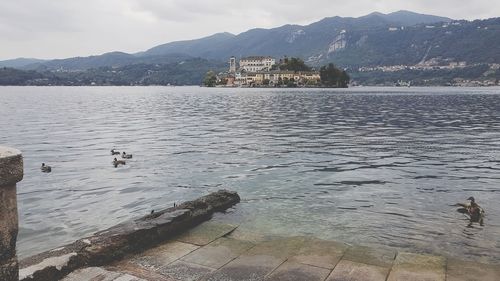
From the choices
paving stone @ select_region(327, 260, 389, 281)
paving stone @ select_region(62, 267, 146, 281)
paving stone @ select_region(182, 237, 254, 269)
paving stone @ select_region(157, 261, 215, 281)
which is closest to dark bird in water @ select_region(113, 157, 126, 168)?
paving stone @ select_region(182, 237, 254, 269)

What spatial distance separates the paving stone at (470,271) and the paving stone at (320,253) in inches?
106

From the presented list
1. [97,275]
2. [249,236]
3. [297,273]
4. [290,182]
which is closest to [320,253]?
[297,273]

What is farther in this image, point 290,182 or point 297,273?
point 290,182

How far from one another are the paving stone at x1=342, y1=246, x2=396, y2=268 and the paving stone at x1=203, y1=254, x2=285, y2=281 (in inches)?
76.7

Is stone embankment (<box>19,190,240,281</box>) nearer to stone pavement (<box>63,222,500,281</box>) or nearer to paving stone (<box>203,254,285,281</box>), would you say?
stone pavement (<box>63,222,500,281</box>)

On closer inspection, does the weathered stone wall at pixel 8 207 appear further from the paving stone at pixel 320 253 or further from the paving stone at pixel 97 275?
the paving stone at pixel 320 253

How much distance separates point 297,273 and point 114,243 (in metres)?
4.81

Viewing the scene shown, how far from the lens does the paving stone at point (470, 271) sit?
10227 millimetres

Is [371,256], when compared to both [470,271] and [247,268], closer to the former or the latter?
[470,271]

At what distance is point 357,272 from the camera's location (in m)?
10.3

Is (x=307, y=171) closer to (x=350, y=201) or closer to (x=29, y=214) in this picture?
(x=350, y=201)

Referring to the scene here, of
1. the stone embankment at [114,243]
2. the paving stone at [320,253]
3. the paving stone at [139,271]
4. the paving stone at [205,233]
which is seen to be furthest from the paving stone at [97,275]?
the paving stone at [320,253]

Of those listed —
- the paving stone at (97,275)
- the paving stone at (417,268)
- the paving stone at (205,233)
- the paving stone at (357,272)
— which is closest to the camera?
the paving stone at (97,275)

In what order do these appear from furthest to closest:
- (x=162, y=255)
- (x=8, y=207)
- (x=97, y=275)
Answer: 1. (x=162, y=255)
2. (x=97, y=275)
3. (x=8, y=207)
